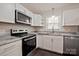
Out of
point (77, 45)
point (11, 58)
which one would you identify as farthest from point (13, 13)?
point (77, 45)

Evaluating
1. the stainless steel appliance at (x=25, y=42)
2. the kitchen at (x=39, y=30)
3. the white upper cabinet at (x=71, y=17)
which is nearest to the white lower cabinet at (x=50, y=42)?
the kitchen at (x=39, y=30)

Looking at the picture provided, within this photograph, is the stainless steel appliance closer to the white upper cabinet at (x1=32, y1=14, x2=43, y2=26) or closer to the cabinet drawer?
the cabinet drawer

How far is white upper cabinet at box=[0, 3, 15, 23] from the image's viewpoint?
1778 mm

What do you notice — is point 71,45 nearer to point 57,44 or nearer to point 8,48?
point 57,44

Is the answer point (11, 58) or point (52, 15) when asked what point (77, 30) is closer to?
point (52, 15)

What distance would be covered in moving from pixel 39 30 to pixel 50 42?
1.37m

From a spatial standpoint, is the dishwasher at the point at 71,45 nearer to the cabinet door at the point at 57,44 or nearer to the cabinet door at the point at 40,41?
the cabinet door at the point at 57,44

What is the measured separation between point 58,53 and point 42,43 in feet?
2.59

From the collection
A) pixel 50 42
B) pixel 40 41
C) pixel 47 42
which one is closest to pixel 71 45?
pixel 50 42

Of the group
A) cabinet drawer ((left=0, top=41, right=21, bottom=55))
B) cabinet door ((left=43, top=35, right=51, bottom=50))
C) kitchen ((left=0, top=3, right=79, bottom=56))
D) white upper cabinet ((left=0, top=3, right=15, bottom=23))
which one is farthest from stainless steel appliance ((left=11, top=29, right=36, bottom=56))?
cabinet door ((left=43, top=35, right=51, bottom=50))

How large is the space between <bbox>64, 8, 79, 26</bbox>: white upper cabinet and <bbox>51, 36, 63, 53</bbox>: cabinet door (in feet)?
2.31

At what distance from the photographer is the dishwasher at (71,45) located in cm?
283

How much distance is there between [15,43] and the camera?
1796mm

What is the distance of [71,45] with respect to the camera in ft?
9.53
